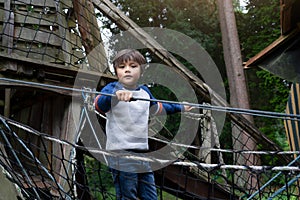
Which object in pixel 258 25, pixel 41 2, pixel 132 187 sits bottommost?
pixel 132 187

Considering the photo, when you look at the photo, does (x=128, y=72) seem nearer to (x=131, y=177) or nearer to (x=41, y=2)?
(x=131, y=177)

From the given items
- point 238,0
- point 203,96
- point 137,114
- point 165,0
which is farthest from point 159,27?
point 137,114

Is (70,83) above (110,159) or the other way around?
above

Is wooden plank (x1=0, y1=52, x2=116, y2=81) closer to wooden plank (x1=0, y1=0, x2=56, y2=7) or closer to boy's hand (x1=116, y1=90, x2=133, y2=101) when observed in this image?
wooden plank (x1=0, y1=0, x2=56, y2=7)

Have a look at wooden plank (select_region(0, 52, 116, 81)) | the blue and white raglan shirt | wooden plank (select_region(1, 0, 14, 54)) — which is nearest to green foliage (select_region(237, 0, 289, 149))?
wooden plank (select_region(0, 52, 116, 81))

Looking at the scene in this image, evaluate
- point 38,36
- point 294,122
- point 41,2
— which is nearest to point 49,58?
point 38,36

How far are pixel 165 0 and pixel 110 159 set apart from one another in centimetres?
1099

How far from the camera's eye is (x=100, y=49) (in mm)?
3986

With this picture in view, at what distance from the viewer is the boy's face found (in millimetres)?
2562

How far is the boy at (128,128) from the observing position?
8.08 ft

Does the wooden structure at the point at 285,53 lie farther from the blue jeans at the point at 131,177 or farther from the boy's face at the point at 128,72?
the blue jeans at the point at 131,177

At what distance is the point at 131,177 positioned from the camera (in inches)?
97.0

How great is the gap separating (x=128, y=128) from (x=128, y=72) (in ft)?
1.03

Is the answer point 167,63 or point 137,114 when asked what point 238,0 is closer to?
point 167,63
